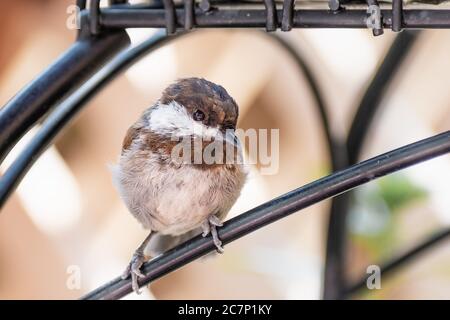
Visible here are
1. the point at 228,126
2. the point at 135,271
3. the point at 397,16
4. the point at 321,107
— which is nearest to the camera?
the point at 397,16

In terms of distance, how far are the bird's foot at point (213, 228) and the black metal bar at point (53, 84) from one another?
237 mm

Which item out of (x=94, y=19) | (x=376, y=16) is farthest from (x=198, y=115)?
(x=376, y=16)

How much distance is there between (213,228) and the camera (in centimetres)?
106

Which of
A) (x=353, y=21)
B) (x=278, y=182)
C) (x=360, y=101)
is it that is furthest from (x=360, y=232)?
(x=353, y=21)

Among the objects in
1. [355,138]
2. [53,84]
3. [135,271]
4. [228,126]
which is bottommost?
[135,271]

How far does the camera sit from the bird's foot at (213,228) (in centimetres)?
94

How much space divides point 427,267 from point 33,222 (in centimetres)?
99

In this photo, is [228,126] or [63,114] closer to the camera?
[63,114]

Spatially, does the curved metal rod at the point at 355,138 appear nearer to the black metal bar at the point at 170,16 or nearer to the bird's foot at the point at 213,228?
the bird's foot at the point at 213,228

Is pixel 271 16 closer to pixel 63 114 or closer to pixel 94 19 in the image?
pixel 94 19

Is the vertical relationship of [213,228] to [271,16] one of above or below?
below

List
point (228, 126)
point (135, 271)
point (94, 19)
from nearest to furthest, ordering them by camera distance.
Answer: point (94, 19), point (135, 271), point (228, 126)

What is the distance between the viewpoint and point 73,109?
3.54ft

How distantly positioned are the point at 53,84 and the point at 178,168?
0.42 m
